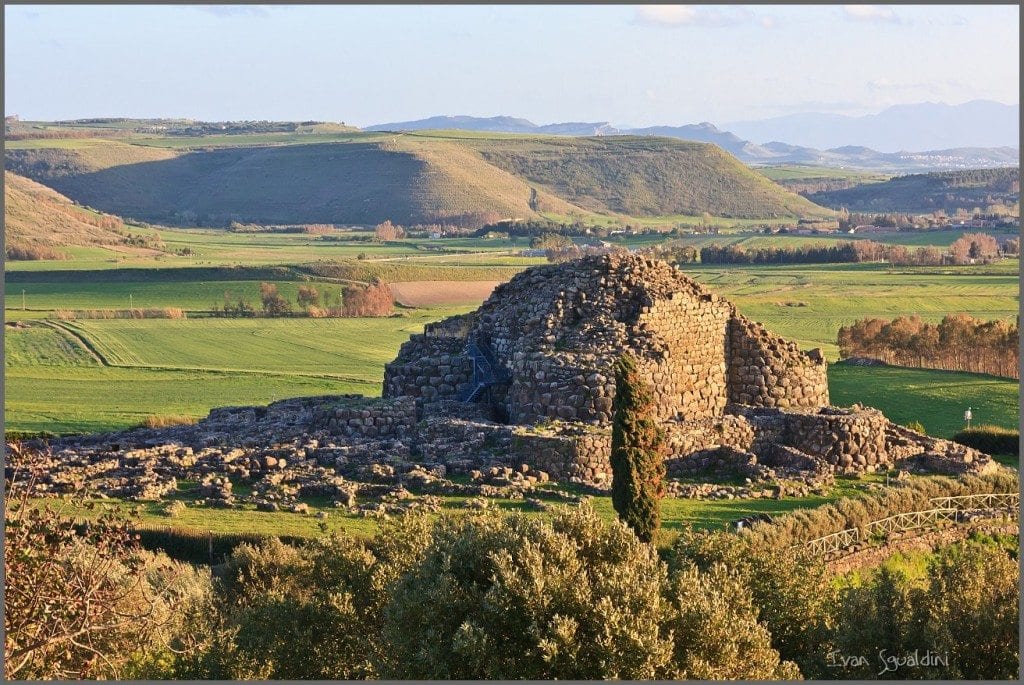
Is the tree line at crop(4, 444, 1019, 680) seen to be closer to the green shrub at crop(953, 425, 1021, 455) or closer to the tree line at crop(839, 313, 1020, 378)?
the green shrub at crop(953, 425, 1021, 455)

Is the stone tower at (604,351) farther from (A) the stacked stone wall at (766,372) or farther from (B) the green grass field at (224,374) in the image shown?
(B) the green grass field at (224,374)

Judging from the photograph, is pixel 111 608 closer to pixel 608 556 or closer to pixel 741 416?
pixel 608 556

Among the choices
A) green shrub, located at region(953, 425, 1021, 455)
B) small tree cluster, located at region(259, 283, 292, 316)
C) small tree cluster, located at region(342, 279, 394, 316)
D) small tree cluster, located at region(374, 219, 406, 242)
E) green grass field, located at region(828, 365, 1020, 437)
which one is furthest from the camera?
small tree cluster, located at region(374, 219, 406, 242)

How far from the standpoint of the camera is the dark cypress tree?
27.3m

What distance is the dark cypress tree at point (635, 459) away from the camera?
27.3 meters

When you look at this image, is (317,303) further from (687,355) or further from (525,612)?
(525,612)

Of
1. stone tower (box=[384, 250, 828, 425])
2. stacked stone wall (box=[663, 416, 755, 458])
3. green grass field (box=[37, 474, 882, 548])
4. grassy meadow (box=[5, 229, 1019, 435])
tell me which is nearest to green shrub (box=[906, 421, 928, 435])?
grassy meadow (box=[5, 229, 1019, 435])

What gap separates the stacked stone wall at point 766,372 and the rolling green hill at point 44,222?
92.9m

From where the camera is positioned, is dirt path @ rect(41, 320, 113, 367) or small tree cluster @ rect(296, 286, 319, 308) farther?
small tree cluster @ rect(296, 286, 319, 308)

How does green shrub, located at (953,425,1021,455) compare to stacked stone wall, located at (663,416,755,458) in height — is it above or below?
below

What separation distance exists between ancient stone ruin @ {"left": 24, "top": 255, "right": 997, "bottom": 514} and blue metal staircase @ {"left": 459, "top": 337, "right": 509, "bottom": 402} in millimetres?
41

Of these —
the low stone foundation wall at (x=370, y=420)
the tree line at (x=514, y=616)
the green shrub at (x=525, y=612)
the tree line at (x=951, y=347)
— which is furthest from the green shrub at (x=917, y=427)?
the green shrub at (x=525, y=612)

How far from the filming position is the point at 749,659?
17.9 meters

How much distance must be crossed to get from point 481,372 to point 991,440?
13.5 metres
